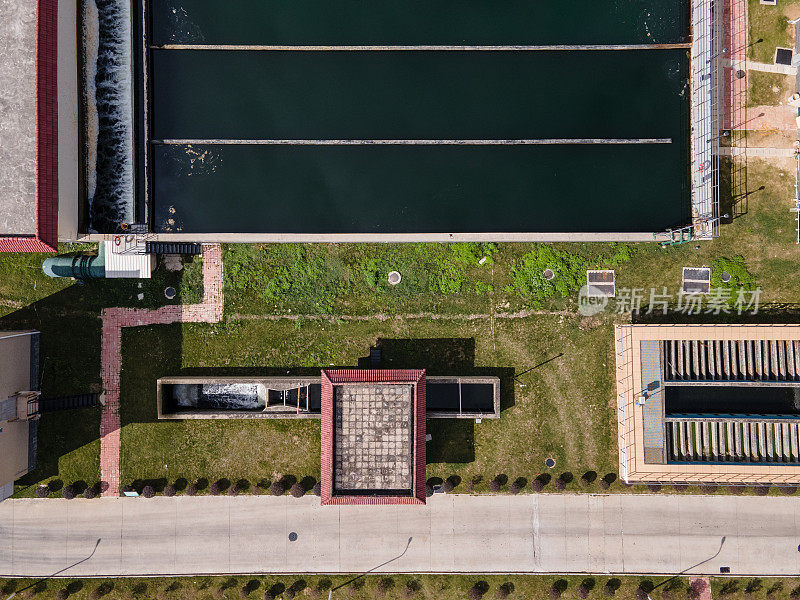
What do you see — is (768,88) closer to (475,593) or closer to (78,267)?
(475,593)

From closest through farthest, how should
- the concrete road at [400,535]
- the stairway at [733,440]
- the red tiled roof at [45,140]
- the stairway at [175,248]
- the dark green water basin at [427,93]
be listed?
the red tiled roof at [45,140]
the stairway at [733,440]
the stairway at [175,248]
the concrete road at [400,535]
the dark green water basin at [427,93]

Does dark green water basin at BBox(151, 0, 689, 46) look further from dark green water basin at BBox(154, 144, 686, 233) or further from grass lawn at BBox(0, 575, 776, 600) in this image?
grass lawn at BBox(0, 575, 776, 600)

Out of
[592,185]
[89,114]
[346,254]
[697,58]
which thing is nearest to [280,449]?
[346,254]

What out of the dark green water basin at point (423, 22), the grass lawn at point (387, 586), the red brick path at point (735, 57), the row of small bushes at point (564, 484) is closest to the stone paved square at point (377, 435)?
the row of small bushes at point (564, 484)

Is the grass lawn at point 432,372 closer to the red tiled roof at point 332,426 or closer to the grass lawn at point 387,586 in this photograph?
the red tiled roof at point 332,426

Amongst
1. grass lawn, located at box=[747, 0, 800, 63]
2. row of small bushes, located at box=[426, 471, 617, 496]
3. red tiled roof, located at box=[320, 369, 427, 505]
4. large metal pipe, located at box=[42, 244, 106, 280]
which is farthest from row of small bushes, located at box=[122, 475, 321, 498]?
grass lawn, located at box=[747, 0, 800, 63]
